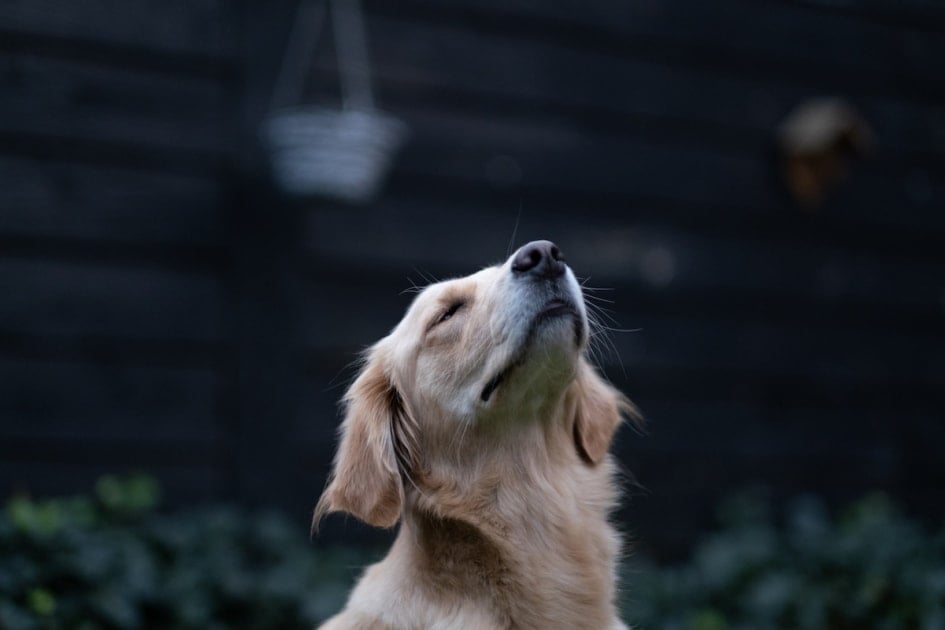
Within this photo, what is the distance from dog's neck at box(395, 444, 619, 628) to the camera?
2.76 meters

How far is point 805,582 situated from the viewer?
15.6ft

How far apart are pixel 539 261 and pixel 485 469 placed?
57 centimetres

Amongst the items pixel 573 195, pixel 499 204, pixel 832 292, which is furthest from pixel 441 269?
pixel 832 292

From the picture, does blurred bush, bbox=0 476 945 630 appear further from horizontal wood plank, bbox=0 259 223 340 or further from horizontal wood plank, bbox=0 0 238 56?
horizontal wood plank, bbox=0 0 238 56

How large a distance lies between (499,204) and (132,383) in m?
1.99

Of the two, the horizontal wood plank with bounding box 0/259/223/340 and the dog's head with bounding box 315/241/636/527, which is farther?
the horizontal wood plank with bounding box 0/259/223/340

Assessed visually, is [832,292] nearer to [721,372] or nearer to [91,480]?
[721,372]

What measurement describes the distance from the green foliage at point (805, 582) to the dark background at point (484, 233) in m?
0.87

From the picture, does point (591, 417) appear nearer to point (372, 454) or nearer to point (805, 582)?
point (372, 454)

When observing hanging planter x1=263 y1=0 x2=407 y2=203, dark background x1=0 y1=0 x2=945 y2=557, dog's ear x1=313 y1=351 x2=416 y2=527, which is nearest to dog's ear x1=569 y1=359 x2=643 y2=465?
dog's ear x1=313 y1=351 x2=416 y2=527

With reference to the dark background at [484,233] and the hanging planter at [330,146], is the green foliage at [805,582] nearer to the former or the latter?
the dark background at [484,233]

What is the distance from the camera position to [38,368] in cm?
475

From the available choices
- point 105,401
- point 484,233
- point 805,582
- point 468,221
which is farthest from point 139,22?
point 805,582

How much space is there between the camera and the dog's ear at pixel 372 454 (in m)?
2.84
